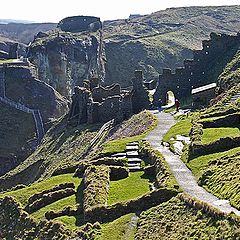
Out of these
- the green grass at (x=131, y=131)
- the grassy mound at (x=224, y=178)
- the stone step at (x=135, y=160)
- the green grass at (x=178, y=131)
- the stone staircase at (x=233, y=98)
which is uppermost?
the grassy mound at (x=224, y=178)

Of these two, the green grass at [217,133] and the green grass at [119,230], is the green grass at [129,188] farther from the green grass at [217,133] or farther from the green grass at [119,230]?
the green grass at [217,133]

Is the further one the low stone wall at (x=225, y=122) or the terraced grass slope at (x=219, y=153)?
the low stone wall at (x=225, y=122)

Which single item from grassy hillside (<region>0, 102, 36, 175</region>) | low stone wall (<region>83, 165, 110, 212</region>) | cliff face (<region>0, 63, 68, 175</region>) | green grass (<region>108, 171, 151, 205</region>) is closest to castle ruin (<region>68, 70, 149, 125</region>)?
grassy hillside (<region>0, 102, 36, 175</region>)

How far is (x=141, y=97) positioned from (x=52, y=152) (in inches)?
497

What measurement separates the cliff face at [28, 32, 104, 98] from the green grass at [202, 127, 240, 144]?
321 ft

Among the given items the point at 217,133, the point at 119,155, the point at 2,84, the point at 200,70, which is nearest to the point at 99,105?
the point at 200,70

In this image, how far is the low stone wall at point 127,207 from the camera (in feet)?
86.0

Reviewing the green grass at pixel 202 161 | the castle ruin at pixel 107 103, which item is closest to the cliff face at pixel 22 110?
the castle ruin at pixel 107 103

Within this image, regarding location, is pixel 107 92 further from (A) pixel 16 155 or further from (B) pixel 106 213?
(B) pixel 106 213

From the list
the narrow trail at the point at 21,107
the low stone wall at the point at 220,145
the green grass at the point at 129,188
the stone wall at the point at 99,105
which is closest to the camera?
the green grass at the point at 129,188

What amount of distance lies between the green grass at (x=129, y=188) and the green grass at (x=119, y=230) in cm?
230

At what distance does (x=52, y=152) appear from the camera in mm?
68875

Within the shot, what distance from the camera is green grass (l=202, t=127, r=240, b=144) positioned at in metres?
36.6

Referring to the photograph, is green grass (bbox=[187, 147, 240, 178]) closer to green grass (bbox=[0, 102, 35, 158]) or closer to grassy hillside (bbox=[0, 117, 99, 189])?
grassy hillside (bbox=[0, 117, 99, 189])
